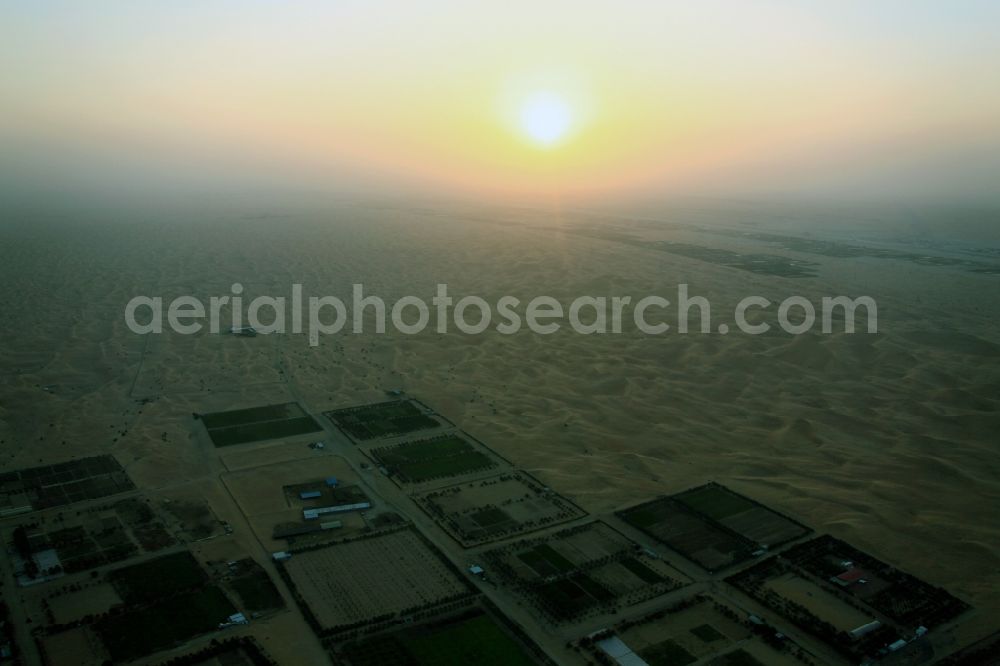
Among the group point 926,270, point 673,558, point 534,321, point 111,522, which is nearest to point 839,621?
point 673,558

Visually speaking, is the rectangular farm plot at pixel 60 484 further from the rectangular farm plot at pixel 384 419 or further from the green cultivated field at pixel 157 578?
the rectangular farm plot at pixel 384 419

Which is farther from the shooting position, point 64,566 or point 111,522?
point 111,522

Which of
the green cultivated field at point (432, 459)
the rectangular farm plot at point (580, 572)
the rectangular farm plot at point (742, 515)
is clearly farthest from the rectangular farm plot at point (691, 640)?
the green cultivated field at point (432, 459)

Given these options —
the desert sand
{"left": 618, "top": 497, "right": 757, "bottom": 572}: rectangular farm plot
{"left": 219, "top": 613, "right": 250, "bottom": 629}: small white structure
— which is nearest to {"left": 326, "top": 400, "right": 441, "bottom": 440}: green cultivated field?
the desert sand

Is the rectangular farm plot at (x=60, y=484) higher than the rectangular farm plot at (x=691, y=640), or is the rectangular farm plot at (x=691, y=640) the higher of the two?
the rectangular farm plot at (x=60, y=484)

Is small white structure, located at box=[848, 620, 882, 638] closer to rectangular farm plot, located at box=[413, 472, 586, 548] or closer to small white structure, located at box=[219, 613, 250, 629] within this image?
rectangular farm plot, located at box=[413, 472, 586, 548]

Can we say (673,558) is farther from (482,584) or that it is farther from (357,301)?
(357,301)

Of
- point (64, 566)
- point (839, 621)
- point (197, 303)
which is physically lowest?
point (839, 621)
